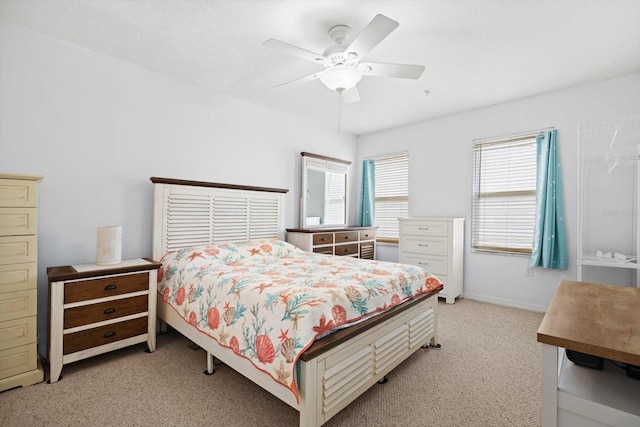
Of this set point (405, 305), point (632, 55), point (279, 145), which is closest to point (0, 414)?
point (405, 305)

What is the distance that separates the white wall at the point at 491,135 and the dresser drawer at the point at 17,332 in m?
4.33

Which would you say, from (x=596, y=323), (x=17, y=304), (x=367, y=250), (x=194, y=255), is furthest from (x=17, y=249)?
(x=367, y=250)

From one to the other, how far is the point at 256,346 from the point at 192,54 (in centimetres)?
Answer: 255

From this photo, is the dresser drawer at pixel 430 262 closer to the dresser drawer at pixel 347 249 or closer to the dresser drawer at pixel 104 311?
the dresser drawer at pixel 347 249

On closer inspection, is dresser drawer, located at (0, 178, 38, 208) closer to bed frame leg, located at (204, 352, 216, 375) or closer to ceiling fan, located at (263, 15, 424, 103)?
bed frame leg, located at (204, 352, 216, 375)

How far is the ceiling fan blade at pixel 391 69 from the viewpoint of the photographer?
85.2 inches

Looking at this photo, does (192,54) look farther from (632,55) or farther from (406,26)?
(632,55)

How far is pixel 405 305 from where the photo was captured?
7.13 ft

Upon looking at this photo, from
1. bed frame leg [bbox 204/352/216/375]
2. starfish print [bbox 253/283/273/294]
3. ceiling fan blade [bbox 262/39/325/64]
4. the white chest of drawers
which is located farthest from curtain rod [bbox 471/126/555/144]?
the white chest of drawers

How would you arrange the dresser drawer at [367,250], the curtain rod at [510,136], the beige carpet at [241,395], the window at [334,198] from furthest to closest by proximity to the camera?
the window at [334,198]
the dresser drawer at [367,250]
the curtain rod at [510,136]
the beige carpet at [241,395]

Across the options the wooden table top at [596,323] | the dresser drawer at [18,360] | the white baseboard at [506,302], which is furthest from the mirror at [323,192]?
the wooden table top at [596,323]

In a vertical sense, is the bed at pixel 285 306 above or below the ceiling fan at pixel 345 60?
below

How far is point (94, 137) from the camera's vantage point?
2705 millimetres

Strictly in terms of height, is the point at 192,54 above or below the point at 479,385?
above
